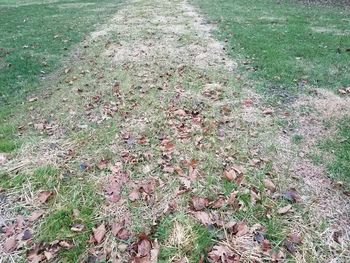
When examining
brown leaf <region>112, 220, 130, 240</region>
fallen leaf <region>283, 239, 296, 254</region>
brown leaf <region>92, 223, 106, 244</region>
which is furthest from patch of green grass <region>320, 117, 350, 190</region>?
brown leaf <region>92, 223, 106, 244</region>

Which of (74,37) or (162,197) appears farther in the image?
(74,37)

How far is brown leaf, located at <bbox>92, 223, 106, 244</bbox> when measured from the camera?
2626 mm

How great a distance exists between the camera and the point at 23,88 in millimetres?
5461

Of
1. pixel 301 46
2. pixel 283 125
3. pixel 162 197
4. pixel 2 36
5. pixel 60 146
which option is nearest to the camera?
pixel 162 197

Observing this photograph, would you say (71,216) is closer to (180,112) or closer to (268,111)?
(180,112)

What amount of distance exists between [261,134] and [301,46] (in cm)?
402

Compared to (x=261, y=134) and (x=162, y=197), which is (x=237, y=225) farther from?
(x=261, y=134)

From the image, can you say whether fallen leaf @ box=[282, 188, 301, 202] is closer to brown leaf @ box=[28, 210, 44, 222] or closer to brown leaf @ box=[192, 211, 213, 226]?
brown leaf @ box=[192, 211, 213, 226]

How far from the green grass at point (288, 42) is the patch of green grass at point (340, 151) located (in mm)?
1040

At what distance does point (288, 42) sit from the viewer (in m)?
7.46

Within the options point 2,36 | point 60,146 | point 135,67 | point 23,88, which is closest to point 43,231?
point 60,146

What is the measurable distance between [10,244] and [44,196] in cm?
53

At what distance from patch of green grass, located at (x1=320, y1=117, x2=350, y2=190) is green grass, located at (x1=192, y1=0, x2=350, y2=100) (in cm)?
104

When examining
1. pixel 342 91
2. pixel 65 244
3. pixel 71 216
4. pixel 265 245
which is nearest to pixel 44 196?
pixel 71 216
